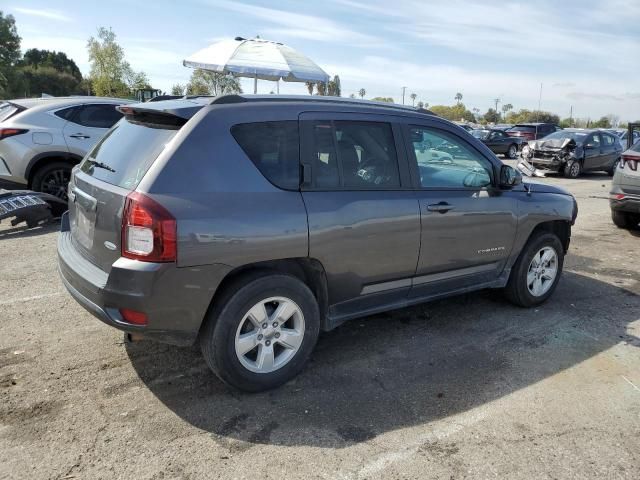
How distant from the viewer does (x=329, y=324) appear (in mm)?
3611

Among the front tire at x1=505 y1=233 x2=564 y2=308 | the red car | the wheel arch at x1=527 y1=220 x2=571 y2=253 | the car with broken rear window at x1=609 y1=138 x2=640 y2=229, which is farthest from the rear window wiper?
the red car

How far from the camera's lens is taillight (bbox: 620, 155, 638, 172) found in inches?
310

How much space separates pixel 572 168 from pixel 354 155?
15634 mm

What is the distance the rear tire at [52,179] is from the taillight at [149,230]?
597 centimetres

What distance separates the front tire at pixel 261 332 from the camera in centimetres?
307

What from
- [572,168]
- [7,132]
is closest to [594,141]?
[572,168]

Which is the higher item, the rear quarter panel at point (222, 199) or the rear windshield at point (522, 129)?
the rear windshield at point (522, 129)

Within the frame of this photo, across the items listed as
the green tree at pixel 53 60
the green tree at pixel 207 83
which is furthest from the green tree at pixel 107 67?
the green tree at pixel 53 60

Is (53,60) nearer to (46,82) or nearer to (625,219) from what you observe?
(46,82)

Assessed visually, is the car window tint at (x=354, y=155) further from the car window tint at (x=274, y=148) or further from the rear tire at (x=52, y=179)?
the rear tire at (x=52, y=179)

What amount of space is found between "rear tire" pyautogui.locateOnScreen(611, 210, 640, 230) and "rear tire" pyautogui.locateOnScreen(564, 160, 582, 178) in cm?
859

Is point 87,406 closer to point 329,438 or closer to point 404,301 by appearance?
point 329,438

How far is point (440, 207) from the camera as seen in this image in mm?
3965

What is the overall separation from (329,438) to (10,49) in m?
66.6
